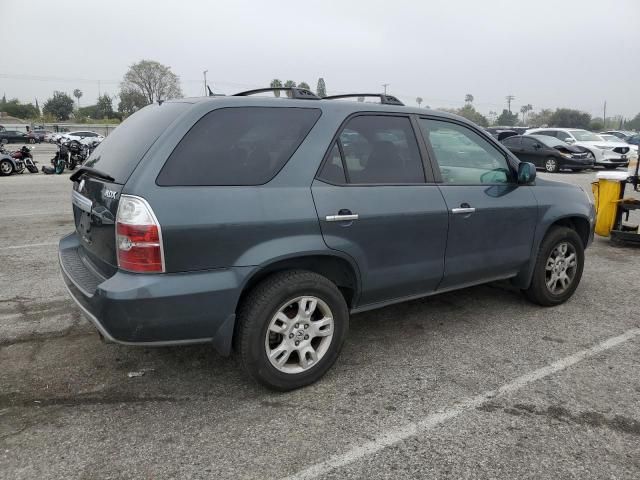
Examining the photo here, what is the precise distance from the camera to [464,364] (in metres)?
3.50

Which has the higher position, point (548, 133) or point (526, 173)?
point (548, 133)

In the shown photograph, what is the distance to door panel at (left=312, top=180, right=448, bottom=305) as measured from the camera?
10.3 feet

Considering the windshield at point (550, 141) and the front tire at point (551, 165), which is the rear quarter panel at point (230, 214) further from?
the windshield at point (550, 141)

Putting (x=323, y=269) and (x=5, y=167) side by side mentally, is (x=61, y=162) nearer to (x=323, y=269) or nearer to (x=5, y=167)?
(x=5, y=167)

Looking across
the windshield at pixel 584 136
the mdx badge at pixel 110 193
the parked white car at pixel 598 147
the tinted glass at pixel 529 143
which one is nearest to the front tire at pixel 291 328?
the mdx badge at pixel 110 193

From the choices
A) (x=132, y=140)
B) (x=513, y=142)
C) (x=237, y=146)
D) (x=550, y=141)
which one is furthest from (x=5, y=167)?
(x=550, y=141)

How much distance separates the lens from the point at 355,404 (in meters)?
2.99

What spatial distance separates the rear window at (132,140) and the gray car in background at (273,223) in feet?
0.05

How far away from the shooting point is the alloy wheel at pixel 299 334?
301cm

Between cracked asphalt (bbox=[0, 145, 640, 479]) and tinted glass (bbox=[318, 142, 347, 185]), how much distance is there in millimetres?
1256

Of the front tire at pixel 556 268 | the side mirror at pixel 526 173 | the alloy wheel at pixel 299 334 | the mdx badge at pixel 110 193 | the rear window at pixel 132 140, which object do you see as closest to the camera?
the mdx badge at pixel 110 193

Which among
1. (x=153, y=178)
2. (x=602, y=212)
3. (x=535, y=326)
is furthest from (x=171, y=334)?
(x=602, y=212)

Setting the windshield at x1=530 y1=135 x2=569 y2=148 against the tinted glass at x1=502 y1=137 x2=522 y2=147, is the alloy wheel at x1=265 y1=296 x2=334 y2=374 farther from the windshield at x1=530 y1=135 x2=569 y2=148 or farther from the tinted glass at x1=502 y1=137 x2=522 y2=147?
the tinted glass at x1=502 y1=137 x2=522 y2=147

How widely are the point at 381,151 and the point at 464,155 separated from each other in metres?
0.94
